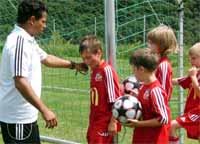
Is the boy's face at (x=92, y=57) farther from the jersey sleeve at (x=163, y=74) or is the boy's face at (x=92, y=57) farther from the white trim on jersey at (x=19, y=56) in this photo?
the white trim on jersey at (x=19, y=56)

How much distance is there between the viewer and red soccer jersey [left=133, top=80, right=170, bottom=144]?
18.2 ft

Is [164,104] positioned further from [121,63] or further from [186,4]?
[121,63]

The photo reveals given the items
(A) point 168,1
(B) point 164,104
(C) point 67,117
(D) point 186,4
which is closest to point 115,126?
(B) point 164,104

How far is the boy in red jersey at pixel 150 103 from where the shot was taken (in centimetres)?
556

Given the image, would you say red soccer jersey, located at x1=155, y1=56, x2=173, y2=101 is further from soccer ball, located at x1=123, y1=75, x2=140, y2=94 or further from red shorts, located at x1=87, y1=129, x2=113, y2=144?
red shorts, located at x1=87, y1=129, x2=113, y2=144

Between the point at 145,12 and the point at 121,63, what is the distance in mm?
753

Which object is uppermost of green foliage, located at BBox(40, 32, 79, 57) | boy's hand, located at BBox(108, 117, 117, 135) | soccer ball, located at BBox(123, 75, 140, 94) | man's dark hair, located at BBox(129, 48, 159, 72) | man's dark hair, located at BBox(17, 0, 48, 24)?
man's dark hair, located at BBox(17, 0, 48, 24)

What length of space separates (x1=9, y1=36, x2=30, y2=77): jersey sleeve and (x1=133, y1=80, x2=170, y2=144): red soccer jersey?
3.32ft

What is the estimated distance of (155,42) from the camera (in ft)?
20.0

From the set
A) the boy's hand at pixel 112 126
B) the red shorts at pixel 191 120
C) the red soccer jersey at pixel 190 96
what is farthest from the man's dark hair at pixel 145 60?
the red shorts at pixel 191 120

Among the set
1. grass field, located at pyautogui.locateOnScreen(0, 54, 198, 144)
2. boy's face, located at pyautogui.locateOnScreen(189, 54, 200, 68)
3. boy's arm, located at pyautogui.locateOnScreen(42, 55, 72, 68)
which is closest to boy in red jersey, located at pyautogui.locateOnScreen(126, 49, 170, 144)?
boy's face, located at pyautogui.locateOnScreen(189, 54, 200, 68)

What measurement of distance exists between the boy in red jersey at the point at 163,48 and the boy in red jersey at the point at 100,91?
415 millimetres

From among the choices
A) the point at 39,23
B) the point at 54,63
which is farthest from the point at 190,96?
the point at 39,23

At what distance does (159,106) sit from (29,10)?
1.43m
